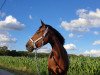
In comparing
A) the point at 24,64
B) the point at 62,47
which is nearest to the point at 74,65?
the point at 24,64

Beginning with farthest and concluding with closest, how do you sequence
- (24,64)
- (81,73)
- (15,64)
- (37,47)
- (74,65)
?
(15,64) < (24,64) < (74,65) < (81,73) < (37,47)

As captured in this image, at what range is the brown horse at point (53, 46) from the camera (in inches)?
351

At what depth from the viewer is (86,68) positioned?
960 inches

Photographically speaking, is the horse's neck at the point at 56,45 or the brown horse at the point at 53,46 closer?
the brown horse at the point at 53,46

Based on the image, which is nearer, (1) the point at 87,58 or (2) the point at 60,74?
(2) the point at 60,74

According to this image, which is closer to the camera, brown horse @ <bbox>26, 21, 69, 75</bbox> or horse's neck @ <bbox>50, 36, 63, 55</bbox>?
brown horse @ <bbox>26, 21, 69, 75</bbox>

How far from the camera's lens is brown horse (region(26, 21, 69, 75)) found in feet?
29.2

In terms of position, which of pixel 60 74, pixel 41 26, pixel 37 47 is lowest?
pixel 60 74

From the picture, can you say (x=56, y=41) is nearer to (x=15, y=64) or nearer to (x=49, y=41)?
(x=49, y=41)

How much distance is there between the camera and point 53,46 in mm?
9266

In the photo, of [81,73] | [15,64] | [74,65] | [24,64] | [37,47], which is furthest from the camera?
[15,64]

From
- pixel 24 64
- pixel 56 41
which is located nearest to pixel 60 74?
pixel 56 41

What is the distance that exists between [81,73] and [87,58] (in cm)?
252

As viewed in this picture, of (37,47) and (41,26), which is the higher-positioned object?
(41,26)
